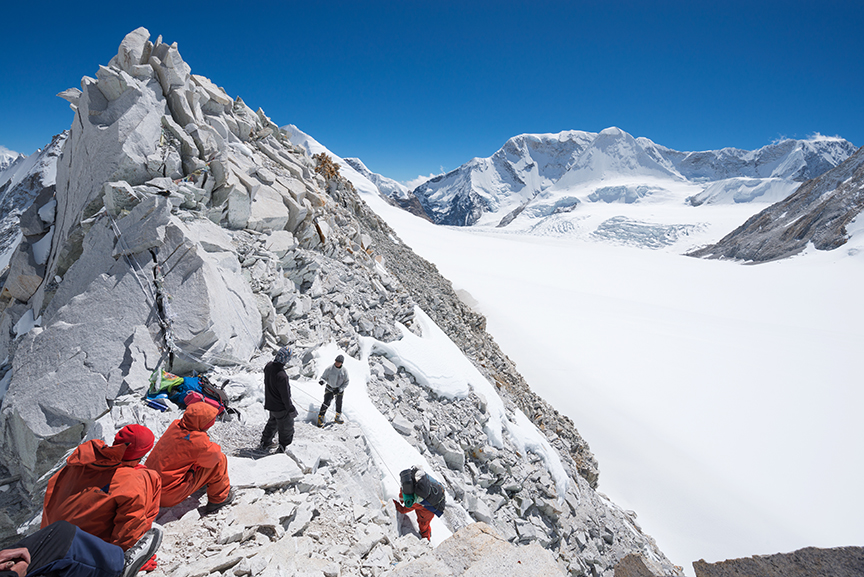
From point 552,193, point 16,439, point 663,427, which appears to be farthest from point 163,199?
point 552,193

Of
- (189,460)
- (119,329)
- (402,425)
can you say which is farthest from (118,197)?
(402,425)

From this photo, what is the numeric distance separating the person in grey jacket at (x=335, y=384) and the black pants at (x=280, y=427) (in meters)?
1.00

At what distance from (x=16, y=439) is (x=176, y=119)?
696cm

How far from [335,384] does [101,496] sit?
3.14 metres

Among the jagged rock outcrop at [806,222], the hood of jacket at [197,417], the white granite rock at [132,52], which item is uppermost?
the jagged rock outcrop at [806,222]

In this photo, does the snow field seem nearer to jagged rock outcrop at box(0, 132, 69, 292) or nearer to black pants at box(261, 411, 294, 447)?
black pants at box(261, 411, 294, 447)

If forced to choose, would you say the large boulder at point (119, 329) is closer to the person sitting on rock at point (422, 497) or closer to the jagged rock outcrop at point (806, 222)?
the person sitting on rock at point (422, 497)

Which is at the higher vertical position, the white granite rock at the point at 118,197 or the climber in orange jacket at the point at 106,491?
the white granite rock at the point at 118,197

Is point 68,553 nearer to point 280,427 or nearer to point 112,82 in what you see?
point 280,427

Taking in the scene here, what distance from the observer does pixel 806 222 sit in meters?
63.1

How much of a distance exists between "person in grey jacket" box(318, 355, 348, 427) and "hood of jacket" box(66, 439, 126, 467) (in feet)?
9.67

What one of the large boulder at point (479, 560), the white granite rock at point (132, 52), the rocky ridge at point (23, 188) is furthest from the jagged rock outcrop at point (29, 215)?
the large boulder at point (479, 560)

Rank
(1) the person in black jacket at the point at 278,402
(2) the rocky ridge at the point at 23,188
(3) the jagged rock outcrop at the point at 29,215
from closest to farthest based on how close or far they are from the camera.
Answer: (1) the person in black jacket at the point at 278,402
(3) the jagged rock outcrop at the point at 29,215
(2) the rocky ridge at the point at 23,188

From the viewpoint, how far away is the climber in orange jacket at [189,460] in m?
3.27
